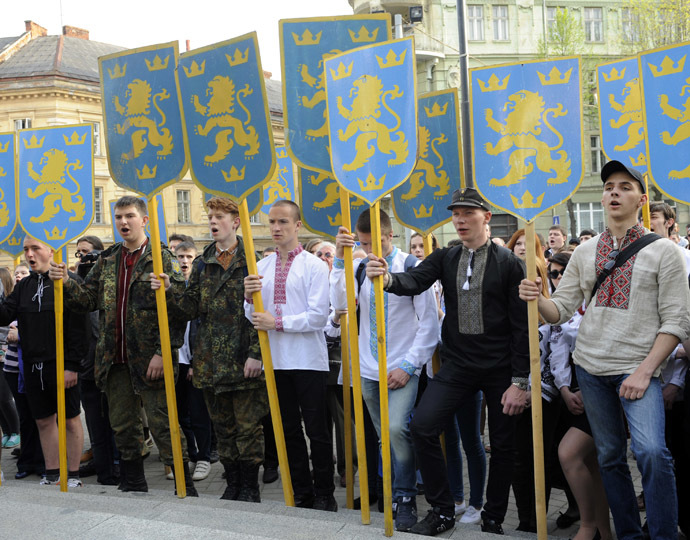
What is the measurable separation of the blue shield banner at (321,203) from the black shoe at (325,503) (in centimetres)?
199

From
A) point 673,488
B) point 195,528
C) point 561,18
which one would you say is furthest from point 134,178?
point 561,18

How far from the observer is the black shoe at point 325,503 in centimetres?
523

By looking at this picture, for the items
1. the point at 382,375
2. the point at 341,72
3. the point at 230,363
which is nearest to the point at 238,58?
the point at 341,72

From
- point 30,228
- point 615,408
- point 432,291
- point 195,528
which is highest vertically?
point 30,228

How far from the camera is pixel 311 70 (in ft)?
17.5

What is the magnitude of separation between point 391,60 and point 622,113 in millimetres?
2685

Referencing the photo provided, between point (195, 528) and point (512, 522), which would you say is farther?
point (512, 522)

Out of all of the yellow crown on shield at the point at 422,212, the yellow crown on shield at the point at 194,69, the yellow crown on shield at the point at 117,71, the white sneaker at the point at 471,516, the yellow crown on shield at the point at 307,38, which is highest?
the yellow crown on shield at the point at 307,38

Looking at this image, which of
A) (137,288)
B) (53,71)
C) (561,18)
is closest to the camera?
(137,288)

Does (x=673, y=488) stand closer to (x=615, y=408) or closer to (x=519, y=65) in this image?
(x=615, y=408)

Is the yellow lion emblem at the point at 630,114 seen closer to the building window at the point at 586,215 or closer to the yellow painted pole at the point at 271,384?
the yellow painted pole at the point at 271,384

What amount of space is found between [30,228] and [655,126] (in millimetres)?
4621

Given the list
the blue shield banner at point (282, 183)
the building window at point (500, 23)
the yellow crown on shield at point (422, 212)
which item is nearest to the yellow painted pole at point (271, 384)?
the yellow crown on shield at point (422, 212)

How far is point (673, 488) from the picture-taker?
3768 millimetres
